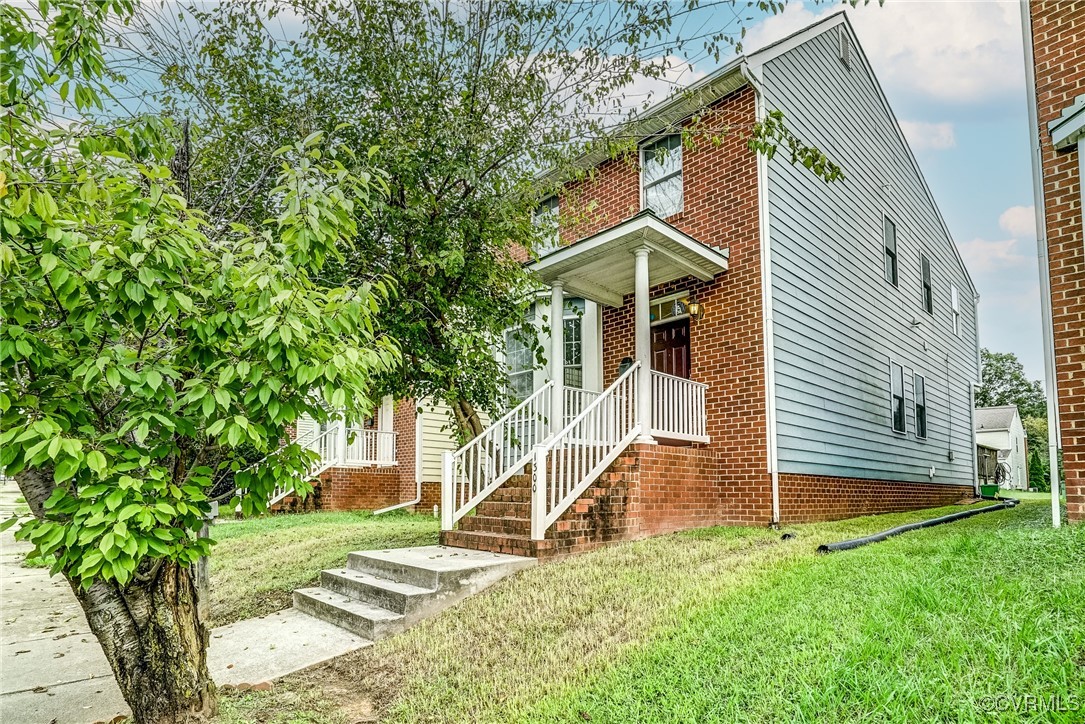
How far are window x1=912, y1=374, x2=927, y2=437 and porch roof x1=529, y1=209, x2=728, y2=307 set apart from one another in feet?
22.1

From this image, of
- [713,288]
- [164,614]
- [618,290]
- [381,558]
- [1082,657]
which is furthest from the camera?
[618,290]

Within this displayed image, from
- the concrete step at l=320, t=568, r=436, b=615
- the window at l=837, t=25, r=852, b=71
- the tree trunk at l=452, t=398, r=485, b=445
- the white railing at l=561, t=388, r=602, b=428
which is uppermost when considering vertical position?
the window at l=837, t=25, r=852, b=71

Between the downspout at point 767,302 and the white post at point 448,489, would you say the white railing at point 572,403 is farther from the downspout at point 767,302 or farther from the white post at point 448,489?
the downspout at point 767,302

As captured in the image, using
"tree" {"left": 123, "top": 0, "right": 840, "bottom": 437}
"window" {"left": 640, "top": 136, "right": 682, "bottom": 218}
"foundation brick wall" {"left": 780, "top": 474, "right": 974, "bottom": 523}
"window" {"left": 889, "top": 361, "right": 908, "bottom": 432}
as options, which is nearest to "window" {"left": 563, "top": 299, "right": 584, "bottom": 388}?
"window" {"left": 640, "top": 136, "right": 682, "bottom": 218}

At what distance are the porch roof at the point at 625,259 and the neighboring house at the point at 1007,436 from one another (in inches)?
1130

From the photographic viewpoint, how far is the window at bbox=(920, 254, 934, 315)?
14.1m

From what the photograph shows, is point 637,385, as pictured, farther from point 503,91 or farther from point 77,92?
point 77,92

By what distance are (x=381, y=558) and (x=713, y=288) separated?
18.1ft

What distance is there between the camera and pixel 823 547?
5.60m

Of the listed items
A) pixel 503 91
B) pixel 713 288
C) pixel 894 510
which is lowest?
pixel 894 510

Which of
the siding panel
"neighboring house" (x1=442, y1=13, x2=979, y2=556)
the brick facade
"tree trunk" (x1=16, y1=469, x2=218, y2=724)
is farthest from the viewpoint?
the brick facade

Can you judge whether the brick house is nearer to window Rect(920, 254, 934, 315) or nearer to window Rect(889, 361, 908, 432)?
window Rect(889, 361, 908, 432)

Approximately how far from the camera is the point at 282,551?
28.9 ft

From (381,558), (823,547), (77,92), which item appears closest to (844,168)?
(823,547)
